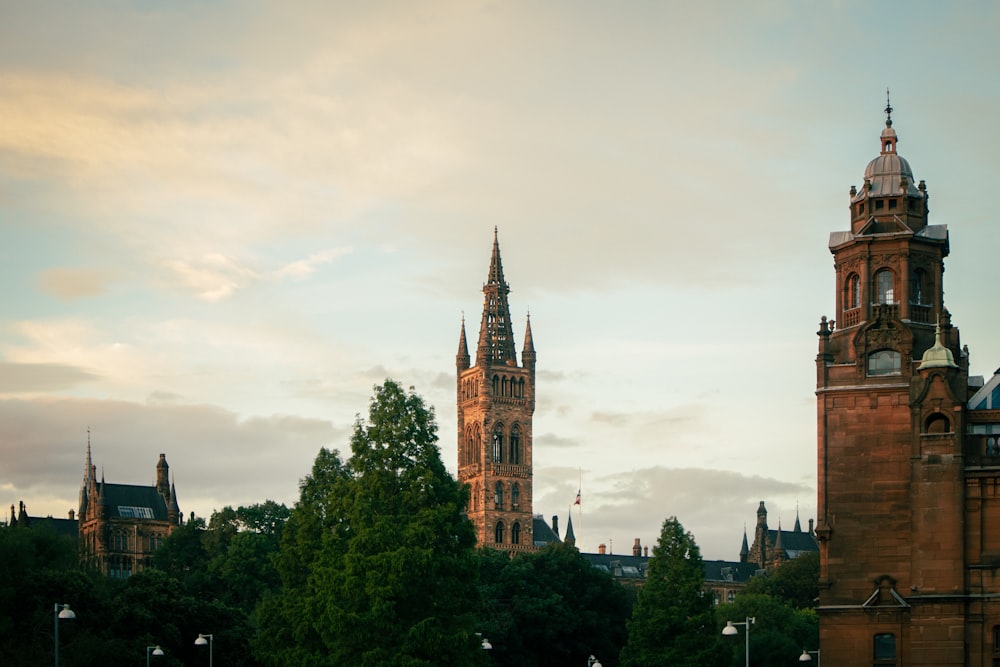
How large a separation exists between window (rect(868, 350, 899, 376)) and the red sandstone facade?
0.05m

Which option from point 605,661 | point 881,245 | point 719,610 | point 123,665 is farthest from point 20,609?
point 719,610

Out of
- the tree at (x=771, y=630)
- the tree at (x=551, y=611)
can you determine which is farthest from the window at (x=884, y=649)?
the tree at (x=551, y=611)

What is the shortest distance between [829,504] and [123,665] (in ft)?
118

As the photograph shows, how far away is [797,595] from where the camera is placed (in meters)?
189

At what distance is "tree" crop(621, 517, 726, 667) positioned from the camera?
319ft

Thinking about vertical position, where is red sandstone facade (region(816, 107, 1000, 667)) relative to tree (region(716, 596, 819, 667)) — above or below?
above

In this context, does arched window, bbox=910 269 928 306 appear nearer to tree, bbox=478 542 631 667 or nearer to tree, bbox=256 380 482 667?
tree, bbox=256 380 482 667

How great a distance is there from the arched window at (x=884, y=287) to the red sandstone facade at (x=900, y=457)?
2.6 inches

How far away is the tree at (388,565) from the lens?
7250 centimetres

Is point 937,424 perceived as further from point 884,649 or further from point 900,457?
point 884,649

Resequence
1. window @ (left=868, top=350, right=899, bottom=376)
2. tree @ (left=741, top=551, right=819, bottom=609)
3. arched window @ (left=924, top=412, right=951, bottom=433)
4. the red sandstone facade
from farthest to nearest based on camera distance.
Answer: tree @ (left=741, top=551, right=819, bottom=609) → window @ (left=868, top=350, right=899, bottom=376) → arched window @ (left=924, top=412, right=951, bottom=433) → the red sandstone facade

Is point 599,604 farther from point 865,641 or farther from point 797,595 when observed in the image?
point 865,641

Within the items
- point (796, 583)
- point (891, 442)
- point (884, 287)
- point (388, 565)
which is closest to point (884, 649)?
point (891, 442)

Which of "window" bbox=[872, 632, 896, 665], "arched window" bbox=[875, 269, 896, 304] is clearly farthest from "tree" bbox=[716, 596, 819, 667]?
"arched window" bbox=[875, 269, 896, 304]
